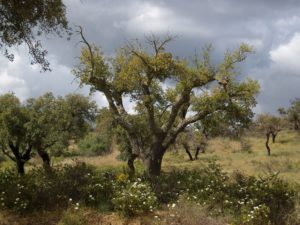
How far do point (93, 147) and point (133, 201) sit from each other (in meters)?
49.7

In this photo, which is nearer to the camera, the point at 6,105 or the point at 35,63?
the point at 35,63

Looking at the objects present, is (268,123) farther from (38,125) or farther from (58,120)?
(38,125)

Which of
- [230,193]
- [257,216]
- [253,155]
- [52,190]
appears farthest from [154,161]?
[253,155]

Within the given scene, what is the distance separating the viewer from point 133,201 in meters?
13.1

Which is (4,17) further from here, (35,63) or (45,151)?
(45,151)

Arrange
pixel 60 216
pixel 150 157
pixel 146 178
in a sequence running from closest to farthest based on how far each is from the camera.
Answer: pixel 60 216
pixel 146 178
pixel 150 157

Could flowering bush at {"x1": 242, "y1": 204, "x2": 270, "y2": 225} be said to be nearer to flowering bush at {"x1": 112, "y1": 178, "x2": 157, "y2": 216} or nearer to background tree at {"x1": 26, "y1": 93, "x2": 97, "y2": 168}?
flowering bush at {"x1": 112, "y1": 178, "x2": 157, "y2": 216}

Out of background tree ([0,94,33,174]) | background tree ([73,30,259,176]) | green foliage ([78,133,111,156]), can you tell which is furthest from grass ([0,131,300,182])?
background tree ([73,30,259,176])

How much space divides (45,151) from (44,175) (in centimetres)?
2139

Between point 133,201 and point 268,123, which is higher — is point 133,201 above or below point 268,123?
below

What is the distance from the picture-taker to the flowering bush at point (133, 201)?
13.0 metres

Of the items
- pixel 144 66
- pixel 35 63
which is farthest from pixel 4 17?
pixel 144 66

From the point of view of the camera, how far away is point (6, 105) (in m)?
34.8

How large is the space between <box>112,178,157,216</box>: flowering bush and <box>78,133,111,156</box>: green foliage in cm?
4723
